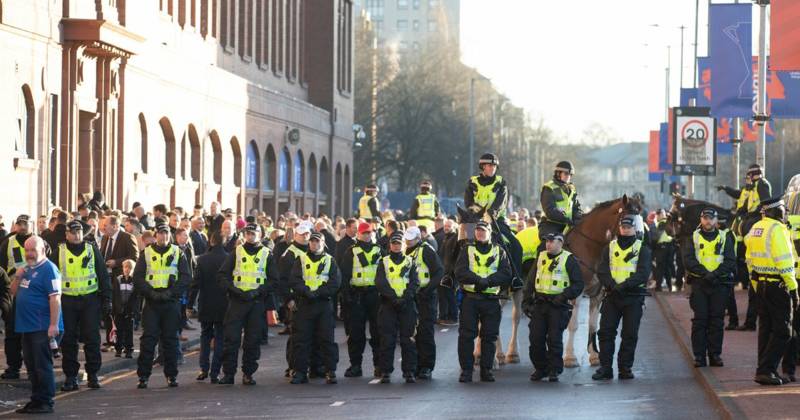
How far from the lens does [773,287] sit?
646 inches

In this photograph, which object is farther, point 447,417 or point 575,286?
point 575,286

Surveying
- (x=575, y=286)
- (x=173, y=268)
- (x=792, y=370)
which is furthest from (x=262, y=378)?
(x=792, y=370)

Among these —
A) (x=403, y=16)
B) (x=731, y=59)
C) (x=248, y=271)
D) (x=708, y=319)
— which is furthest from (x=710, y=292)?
(x=403, y=16)

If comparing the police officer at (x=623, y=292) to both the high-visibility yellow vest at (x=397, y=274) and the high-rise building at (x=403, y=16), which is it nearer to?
the high-visibility yellow vest at (x=397, y=274)

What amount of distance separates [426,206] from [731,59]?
758 cm

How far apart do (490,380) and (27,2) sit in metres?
15.4

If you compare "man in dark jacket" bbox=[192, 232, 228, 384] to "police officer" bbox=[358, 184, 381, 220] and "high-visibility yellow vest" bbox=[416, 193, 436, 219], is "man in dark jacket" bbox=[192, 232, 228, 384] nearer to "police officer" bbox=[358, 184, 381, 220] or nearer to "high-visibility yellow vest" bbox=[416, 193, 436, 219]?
"high-visibility yellow vest" bbox=[416, 193, 436, 219]

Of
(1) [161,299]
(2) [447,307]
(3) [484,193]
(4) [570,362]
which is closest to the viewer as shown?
(1) [161,299]

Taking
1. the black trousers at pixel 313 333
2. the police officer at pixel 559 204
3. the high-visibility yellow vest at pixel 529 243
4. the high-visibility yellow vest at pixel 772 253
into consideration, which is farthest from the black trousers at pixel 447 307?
the high-visibility yellow vest at pixel 772 253

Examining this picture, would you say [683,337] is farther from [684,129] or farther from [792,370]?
[684,129]

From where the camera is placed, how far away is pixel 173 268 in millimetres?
17734

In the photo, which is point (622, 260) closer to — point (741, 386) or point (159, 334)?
point (741, 386)

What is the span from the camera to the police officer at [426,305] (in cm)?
1819

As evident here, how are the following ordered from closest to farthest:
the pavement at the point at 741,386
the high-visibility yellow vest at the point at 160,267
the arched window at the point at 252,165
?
the pavement at the point at 741,386 → the high-visibility yellow vest at the point at 160,267 → the arched window at the point at 252,165
